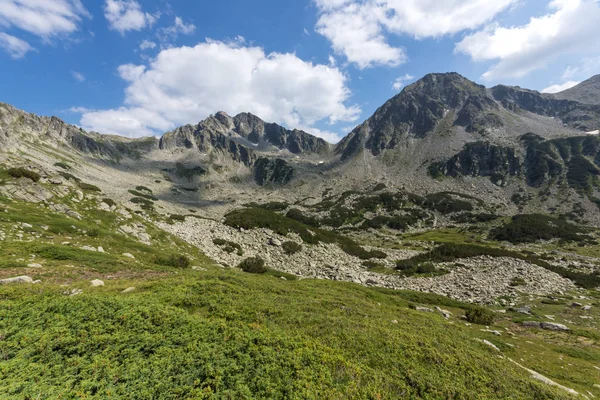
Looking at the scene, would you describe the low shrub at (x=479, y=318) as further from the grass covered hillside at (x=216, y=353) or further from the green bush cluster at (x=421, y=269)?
the green bush cluster at (x=421, y=269)

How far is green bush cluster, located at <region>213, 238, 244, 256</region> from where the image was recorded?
39594mm

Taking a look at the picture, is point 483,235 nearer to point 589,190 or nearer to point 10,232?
point 589,190

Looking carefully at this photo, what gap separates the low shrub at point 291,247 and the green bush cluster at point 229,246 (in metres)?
7.17

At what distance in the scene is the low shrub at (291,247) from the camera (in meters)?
42.6

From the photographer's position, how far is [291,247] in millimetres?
43562

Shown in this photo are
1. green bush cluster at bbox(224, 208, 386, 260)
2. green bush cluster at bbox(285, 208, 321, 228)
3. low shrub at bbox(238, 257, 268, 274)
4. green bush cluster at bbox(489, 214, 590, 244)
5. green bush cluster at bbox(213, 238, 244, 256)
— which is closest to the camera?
low shrub at bbox(238, 257, 268, 274)

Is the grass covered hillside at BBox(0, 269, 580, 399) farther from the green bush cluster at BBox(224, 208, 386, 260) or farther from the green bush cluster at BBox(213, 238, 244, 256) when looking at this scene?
the green bush cluster at BBox(224, 208, 386, 260)

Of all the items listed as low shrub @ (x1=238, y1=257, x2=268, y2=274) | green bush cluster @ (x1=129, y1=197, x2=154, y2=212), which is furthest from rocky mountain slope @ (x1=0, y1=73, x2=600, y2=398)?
green bush cluster @ (x1=129, y1=197, x2=154, y2=212)

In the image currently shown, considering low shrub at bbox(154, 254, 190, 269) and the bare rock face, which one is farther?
the bare rock face

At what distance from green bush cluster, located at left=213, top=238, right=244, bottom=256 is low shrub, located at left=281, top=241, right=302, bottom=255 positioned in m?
7.17

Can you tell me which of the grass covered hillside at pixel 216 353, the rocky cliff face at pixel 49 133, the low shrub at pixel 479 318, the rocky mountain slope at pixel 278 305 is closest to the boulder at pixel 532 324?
the rocky mountain slope at pixel 278 305

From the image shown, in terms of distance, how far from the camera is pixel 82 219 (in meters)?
32.8

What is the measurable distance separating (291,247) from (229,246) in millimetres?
10182

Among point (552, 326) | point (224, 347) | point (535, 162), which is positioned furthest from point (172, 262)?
point (535, 162)
